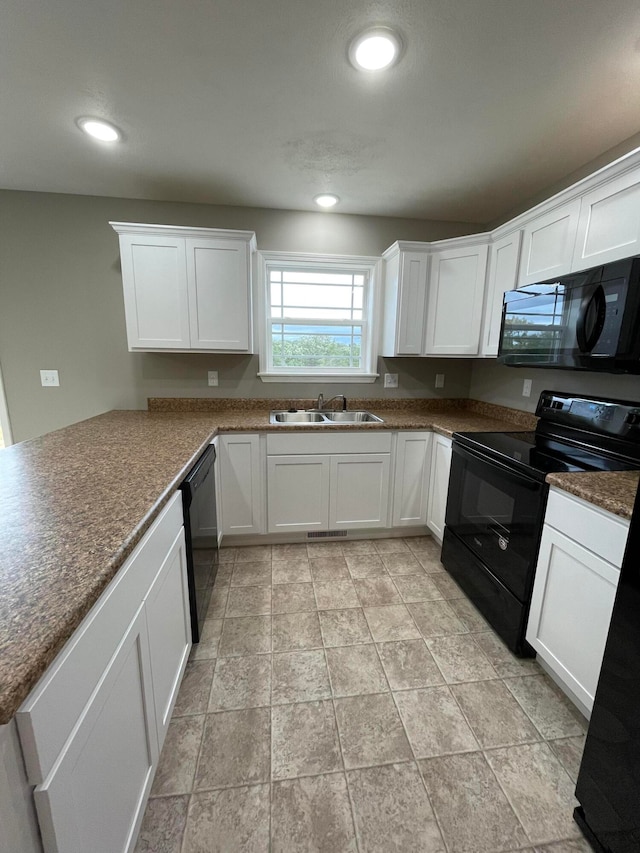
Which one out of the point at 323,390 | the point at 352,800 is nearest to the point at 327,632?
the point at 352,800

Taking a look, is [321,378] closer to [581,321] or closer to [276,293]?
[276,293]

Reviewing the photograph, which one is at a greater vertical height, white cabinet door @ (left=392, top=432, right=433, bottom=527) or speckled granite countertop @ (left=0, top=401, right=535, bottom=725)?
speckled granite countertop @ (left=0, top=401, right=535, bottom=725)

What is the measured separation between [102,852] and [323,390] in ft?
8.41

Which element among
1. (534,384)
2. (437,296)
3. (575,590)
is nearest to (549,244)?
(437,296)

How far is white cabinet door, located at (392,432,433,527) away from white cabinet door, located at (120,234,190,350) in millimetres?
1720

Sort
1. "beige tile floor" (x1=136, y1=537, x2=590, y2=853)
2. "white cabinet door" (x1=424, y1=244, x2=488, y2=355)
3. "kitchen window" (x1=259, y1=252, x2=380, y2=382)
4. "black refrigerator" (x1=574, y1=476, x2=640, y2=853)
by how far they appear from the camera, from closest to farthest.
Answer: "black refrigerator" (x1=574, y1=476, x2=640, y2=853) → "beige tile floor" (x1=136, y1=537, x2=590, y2=853) → "white cabinet door" (x1=424, y1=244, x2=488, y2=355) → "kitchen window" (x1=259, y1=252, x2=380, y2=382)

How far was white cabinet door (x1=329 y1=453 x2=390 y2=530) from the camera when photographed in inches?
97.1

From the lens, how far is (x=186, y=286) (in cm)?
238

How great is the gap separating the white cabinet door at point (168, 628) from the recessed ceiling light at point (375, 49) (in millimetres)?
1932

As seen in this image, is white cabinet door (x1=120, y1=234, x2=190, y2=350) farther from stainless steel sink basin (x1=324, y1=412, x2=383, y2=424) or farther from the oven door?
the oven door

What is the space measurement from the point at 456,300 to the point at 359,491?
60.8 inches

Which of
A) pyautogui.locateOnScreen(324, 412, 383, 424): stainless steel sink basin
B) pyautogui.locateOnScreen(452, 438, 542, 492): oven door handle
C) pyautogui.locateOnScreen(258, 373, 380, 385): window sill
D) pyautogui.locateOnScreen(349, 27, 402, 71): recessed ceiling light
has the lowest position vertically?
pyautogui.locateOnScreen(452, 438, 542, 492): oven door handle

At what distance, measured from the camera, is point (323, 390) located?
2.95 m


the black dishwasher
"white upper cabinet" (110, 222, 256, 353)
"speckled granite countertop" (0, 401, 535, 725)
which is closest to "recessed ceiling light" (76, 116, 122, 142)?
"white upper cabinet" (110, 222, 256, 353)
